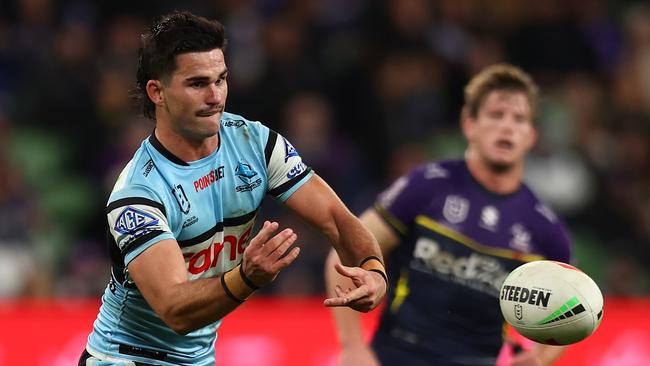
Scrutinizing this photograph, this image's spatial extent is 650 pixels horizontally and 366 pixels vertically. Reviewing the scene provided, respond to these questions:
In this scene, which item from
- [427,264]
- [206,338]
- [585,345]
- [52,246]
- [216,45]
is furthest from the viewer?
[52,246]

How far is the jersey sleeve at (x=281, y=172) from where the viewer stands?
4859 millimetres

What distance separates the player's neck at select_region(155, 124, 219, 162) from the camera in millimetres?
4688

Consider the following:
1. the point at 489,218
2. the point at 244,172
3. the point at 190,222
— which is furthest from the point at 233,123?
the point at 489,218

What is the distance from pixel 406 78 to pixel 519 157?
5790 millimetres

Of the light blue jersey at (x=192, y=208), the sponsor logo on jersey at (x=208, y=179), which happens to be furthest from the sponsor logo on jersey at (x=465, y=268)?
the sponsor logo on jersey at (x=208, y=179)

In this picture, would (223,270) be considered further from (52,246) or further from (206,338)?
(52,246)

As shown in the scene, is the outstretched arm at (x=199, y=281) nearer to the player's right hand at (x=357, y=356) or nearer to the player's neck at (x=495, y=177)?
the player's right hand at (x=357, y=356)

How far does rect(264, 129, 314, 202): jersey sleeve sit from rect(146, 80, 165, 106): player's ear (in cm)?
49

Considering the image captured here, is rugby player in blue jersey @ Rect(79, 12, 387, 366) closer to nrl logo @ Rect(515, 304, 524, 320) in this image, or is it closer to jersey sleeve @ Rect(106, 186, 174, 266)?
jersey sleeve @ Rect(106, 186, 174, 266)

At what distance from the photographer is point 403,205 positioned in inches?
238

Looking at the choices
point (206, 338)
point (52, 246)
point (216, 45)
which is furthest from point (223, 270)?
point (52, 246)

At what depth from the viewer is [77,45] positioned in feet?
38.3

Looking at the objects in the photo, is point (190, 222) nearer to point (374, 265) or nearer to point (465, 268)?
point (374, 265)

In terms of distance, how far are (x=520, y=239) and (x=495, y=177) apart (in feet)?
1.24
